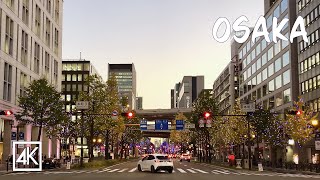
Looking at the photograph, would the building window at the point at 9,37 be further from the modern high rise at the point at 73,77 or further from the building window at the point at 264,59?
the modern high rise at the point at 73,77

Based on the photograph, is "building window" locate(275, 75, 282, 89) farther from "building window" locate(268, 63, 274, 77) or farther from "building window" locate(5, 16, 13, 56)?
"building window" locate(5, 16, 13, 56)

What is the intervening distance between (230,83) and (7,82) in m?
91.0

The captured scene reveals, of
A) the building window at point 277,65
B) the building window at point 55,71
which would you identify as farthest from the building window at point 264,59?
the building window at point 55,71

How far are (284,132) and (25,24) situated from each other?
42.6 metres

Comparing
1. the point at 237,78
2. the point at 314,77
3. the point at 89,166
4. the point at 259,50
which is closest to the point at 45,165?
the point at 89,166

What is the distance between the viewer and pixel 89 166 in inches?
1893

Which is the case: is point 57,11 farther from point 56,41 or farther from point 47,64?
point 47,64

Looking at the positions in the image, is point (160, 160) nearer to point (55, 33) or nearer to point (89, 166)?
point (89, 166)

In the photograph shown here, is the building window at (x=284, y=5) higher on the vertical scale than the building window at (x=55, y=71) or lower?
higher

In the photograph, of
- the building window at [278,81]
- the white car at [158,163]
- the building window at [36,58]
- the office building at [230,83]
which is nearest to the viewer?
the white car at [158,163]

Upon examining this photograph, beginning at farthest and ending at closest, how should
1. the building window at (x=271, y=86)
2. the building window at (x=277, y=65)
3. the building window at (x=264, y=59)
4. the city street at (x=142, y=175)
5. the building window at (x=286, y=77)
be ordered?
the building window at (x=264, y=59), the building window at (x=271, y=86), the building window at (x=277, y=65), the building window at (x=286, y=77), the city street at (x=142, y=175)

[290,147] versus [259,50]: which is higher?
[259,50]

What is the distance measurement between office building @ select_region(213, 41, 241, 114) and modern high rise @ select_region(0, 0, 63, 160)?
185ft

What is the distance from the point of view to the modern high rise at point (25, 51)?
55.8m
